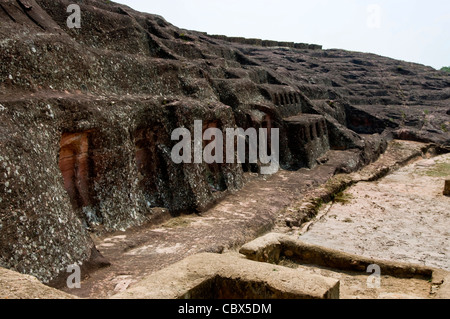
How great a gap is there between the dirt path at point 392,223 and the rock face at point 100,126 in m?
3.57

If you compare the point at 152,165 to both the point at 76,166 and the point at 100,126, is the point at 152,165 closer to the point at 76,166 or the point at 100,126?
the point at 100,126

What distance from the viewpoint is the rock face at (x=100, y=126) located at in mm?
7871

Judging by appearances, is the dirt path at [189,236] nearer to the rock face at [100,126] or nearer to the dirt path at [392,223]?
the rock face at [100,126]

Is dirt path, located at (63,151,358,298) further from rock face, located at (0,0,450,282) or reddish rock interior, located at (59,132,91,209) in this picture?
reddish rock interior, located at (59,132,91,209)

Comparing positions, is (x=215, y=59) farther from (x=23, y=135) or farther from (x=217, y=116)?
(x=23, y=135)

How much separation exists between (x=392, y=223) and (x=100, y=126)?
9466 millimetres

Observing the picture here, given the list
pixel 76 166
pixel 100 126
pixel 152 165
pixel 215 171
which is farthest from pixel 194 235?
pixel 215 171

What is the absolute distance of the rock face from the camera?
7.87m

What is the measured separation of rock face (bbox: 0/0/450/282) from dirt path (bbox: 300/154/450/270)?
357cm

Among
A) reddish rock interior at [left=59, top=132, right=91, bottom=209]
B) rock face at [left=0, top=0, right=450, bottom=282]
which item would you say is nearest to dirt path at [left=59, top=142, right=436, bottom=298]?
rock face at [left=0, top=0, right=450, bottom=282]

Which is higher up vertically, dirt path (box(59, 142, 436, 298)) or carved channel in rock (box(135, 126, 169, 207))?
carved channel in rock (box(135, 126, 169, 207))

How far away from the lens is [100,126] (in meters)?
11.0

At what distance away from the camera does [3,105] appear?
28.0ft
